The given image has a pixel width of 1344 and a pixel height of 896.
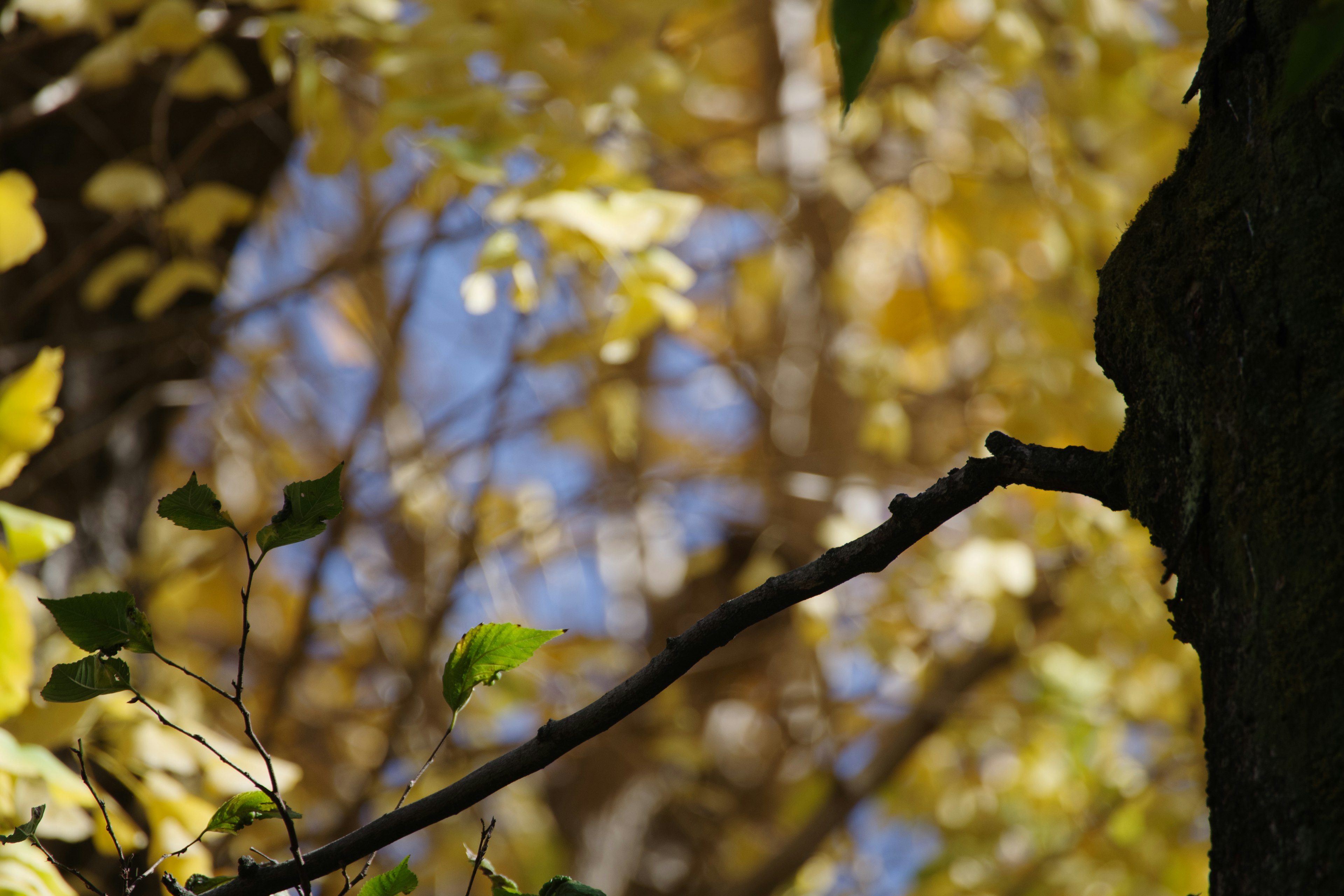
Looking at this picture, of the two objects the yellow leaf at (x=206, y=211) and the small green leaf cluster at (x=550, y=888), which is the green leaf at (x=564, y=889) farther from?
the yellow leaf at (x=206, y=211)

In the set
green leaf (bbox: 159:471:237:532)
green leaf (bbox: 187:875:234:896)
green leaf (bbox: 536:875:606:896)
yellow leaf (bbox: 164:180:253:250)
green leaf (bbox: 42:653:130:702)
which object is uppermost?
yellow leaf (bbox: 164:180:253:250)

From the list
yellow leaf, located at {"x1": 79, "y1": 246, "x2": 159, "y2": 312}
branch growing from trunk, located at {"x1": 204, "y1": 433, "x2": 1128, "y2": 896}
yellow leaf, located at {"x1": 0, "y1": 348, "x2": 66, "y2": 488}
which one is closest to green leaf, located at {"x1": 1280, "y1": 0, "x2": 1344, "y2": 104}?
branch growing from trunk, located at {"x1": 204, "y1": 433, "x2": 1128, "y2": 896}

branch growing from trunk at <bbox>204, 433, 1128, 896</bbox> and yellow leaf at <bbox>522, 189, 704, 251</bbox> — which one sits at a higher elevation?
yellow leaf at <bbox>522, 189, 704, 251</bbox>

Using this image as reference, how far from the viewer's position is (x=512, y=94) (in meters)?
1.57

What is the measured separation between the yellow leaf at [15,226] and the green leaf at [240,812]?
2.68 feet

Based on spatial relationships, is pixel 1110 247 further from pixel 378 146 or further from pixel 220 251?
pixel 220 251

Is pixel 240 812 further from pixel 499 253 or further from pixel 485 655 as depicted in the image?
pixel 499 253

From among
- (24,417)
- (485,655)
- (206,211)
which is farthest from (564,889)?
(206,211)

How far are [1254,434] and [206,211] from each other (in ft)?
6.15

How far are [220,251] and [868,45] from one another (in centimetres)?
219

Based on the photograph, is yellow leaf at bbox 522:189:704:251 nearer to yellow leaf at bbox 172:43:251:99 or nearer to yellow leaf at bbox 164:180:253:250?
yellow leaf at bbox 172:43:251:99

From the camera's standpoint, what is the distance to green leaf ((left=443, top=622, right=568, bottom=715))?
2.03 ft

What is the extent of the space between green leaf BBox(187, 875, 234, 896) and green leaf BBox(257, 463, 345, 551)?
0.22 metres

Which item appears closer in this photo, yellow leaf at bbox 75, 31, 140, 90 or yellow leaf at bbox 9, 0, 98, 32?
yellow leaf at bbox 9, 0, 98, 32
